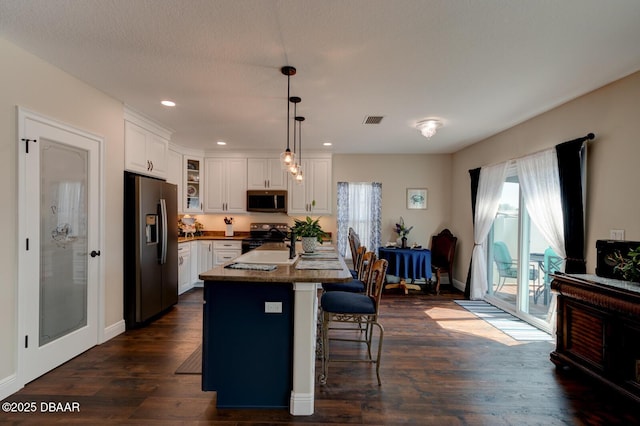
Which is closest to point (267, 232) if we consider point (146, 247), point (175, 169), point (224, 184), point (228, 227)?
point (228, 227)

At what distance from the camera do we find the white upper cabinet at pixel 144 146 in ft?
11.6

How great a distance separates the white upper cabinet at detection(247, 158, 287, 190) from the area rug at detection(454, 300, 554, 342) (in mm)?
3685

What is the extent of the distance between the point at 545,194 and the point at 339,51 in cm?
279

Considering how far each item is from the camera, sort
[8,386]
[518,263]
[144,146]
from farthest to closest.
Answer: [518,263] → [144,146] → [8,386]

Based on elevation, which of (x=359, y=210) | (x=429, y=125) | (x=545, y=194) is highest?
(x=429, y=125)

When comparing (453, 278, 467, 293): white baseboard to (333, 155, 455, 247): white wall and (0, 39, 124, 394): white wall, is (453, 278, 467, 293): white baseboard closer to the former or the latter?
(333, 155, 455, 247): white wall

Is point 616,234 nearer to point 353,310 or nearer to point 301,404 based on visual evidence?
point 353,310

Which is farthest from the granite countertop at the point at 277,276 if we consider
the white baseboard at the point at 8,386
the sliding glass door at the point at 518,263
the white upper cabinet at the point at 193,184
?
the white upper cabinet at the point at 193,184

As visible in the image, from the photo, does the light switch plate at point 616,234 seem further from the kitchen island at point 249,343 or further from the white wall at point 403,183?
the white wall at point 403,183

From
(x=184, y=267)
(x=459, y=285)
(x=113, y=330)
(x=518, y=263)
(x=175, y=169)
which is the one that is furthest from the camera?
(x=459, y=285)

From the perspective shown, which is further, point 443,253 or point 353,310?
point 443,253

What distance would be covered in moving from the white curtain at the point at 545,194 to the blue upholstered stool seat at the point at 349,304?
226 cm

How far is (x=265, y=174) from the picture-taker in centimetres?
579

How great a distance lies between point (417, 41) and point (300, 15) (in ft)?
2.76
